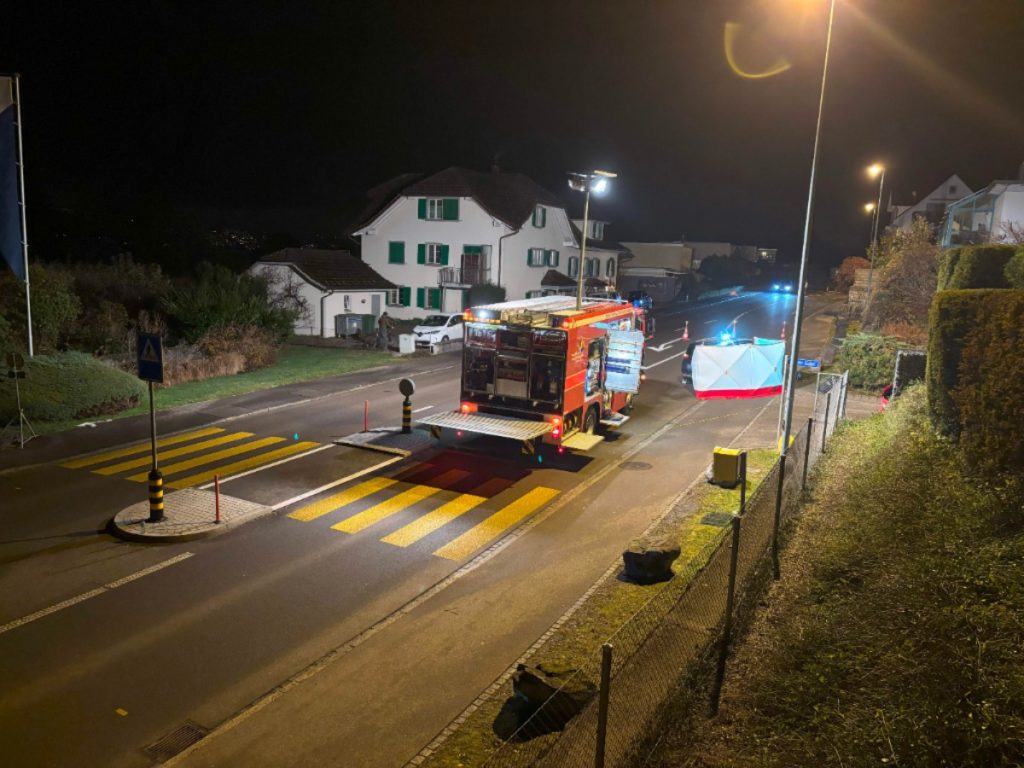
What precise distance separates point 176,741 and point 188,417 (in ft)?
47.7

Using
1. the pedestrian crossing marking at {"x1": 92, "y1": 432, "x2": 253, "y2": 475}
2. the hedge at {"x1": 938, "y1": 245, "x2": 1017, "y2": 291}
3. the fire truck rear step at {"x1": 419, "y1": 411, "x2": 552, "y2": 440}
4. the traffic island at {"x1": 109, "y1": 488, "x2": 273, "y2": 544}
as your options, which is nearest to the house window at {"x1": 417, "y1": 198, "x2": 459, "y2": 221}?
the pedestrian crossing marking at {"x1": 92, "y1": 432, "x2": 253, "y2": 475}

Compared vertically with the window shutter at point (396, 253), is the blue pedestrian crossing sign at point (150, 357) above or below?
below

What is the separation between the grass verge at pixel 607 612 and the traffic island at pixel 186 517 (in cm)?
648

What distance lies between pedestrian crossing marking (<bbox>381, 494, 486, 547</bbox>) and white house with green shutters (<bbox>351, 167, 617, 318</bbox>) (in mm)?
31824

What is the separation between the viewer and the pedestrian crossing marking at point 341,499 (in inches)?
513

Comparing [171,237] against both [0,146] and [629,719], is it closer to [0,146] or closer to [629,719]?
[0,146]

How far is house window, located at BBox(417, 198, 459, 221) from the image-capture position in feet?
148

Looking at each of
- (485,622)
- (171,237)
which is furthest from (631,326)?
(171,237)

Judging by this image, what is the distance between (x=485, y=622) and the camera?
369 inches

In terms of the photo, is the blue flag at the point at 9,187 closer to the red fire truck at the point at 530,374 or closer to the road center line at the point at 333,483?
the road center line at the point at 333,483

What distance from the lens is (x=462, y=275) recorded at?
45625 millimetres

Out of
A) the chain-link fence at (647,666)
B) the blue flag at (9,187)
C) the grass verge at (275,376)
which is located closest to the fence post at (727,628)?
the chain-link fence at (647,666)

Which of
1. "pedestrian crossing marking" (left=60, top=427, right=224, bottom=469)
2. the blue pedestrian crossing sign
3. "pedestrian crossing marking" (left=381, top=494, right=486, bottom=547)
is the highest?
the blue pedestrian crossing sign

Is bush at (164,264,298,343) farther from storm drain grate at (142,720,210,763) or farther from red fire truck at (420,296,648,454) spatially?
storm drain grate at (142,720,210,763)
